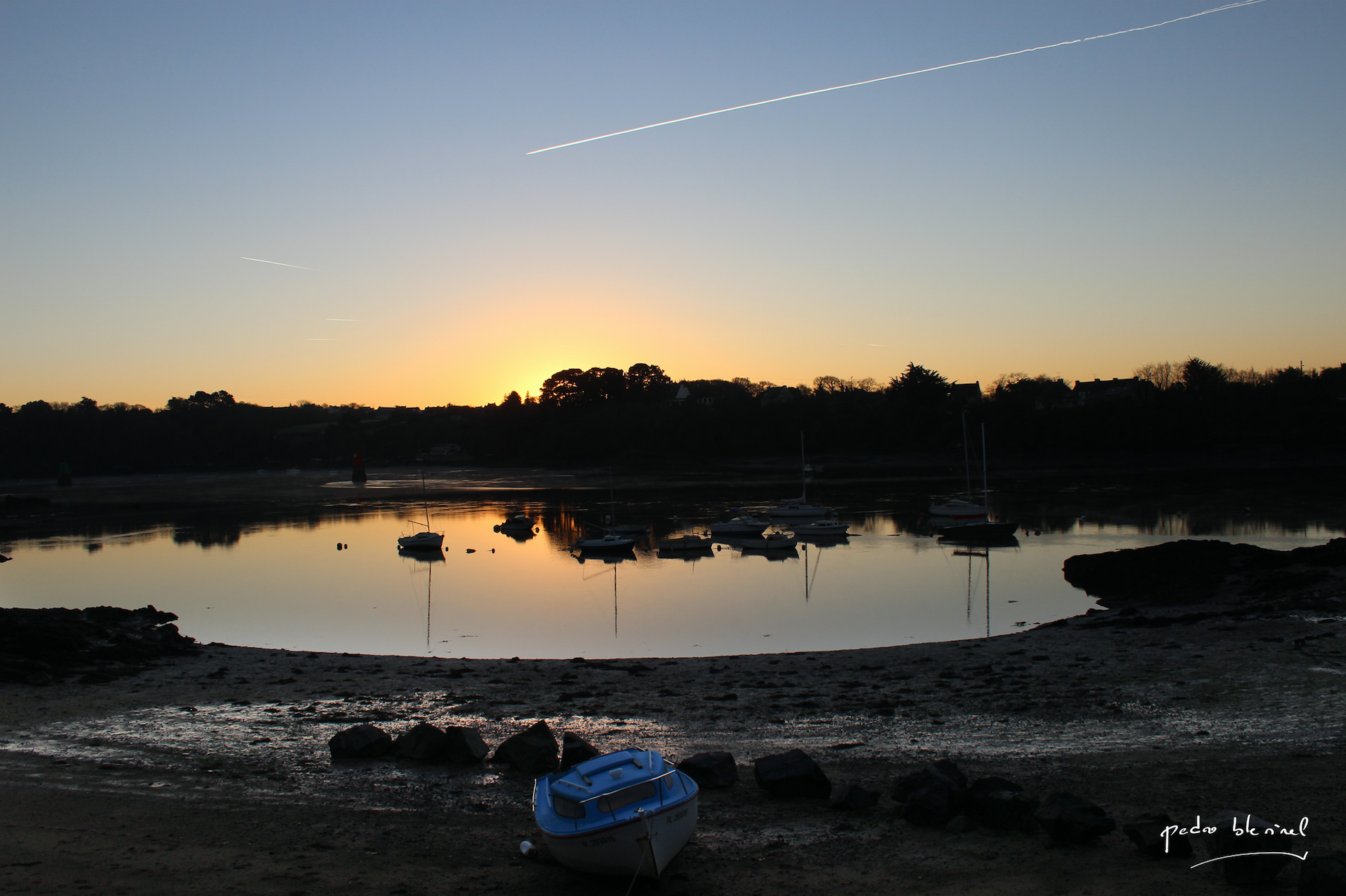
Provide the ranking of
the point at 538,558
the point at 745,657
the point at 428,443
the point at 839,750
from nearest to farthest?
the point at 839,750 < the point at 745,657 < the point at 538,558 < the point at 428,443

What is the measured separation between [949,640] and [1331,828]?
11485mm

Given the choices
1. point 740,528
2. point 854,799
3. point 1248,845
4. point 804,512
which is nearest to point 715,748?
point 854,799

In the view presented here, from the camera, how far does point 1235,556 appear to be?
23047 millimetres

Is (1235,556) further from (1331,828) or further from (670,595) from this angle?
(1331,828)

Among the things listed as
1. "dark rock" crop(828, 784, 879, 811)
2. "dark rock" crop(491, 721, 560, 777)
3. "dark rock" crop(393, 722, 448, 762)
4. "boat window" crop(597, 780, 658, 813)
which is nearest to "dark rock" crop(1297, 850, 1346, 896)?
"dark rock" crop(828, 784, 879, 811)

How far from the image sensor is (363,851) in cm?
712

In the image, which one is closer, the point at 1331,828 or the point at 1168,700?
the point at 1331,828

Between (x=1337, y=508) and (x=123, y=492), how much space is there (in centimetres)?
9170

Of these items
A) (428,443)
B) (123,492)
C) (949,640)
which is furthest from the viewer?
(428,443)

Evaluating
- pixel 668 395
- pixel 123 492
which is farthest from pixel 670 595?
pixel 668 395

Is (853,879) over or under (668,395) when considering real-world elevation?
under

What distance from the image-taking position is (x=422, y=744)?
9344mm

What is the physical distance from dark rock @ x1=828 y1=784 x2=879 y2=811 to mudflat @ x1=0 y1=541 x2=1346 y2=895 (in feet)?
0.19

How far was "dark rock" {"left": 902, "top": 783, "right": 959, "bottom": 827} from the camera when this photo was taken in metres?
7.14
